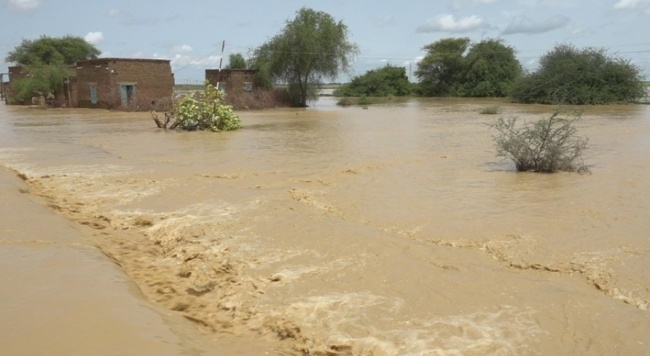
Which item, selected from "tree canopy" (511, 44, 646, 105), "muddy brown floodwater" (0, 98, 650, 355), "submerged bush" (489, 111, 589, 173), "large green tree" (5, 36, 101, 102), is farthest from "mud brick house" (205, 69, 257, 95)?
"submerged bush" (489, 111, 589, 173)

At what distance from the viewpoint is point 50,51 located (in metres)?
58.9

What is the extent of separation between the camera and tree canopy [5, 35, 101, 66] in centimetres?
5856

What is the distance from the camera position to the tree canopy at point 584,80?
40.2 metres

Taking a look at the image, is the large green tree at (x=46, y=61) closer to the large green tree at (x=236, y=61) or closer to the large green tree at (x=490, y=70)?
the large green tree at (x=236, y=61)

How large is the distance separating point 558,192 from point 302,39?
112 feet

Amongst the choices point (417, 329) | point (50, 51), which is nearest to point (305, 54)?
point (50, 51)

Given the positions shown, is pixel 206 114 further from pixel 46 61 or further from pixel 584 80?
pixel 46 61

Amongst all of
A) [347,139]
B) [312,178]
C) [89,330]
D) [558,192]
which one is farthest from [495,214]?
[347,139]

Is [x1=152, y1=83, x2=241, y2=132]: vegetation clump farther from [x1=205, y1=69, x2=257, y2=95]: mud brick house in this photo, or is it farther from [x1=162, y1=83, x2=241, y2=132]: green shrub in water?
[x1=205, y1=69, x2=257, y2=95]: mud brick house

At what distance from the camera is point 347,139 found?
17656 mm

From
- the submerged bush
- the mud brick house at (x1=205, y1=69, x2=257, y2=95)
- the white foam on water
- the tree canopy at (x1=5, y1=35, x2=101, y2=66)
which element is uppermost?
the tree canopy at (x1=5, y1=35, x2=101, y2=66)

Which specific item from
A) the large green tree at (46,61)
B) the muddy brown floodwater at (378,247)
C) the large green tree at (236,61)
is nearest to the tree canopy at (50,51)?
the large green tree at (46,61)

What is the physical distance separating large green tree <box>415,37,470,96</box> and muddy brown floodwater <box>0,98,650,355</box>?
167 ft

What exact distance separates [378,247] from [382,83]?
6465 centimetres
